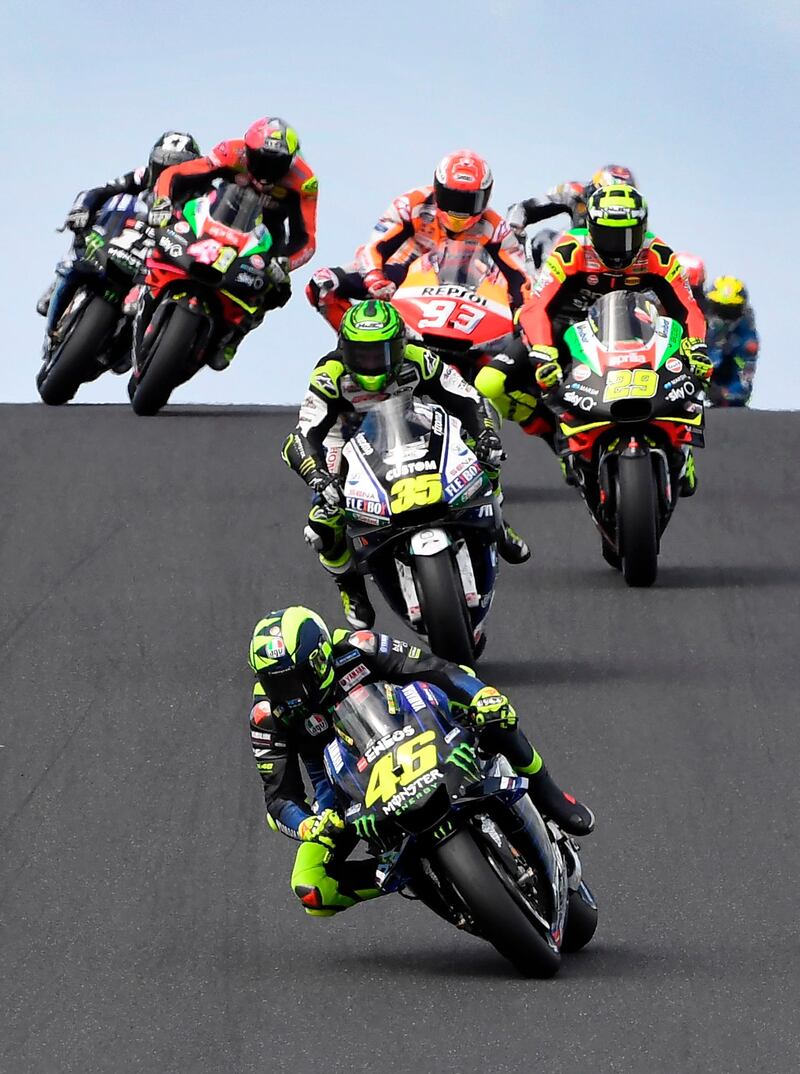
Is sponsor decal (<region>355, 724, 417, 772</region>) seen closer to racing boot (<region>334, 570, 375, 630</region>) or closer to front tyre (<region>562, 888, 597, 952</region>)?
front tyre (<region>562, 888, 597, 952</region>)

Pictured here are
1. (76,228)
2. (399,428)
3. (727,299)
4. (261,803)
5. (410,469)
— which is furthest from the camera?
(727,299)

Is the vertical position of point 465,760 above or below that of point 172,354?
above

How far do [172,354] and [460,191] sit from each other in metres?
2.70

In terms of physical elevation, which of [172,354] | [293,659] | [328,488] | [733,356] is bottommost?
[733,356]

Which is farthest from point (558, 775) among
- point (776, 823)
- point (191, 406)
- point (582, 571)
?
point (191, 406)

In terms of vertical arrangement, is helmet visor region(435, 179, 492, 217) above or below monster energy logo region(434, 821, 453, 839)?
below

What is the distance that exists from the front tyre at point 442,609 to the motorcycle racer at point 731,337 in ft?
37.4

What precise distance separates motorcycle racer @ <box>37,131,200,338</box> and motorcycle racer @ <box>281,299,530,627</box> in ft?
21.6

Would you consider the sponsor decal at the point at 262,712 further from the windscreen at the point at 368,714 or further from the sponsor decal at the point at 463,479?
the sponsor decal at the point at 463,479

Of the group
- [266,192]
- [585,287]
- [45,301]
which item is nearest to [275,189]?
[266,192]

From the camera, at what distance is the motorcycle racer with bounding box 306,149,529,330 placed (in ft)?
47.3

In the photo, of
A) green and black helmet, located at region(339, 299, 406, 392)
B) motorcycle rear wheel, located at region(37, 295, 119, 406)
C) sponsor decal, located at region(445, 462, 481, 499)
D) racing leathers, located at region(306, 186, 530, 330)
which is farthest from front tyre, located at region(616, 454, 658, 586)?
motorcycle rear wheel, located at region(37, 295, 119, 406)

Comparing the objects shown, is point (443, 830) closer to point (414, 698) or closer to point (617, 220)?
point (414, 698)

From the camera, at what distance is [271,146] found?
16.4m
